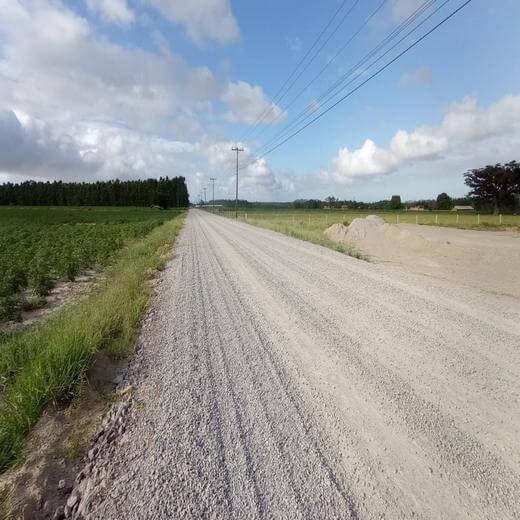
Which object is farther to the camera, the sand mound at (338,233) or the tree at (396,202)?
the tree at (396,202)

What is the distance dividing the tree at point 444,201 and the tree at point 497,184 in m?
35.9

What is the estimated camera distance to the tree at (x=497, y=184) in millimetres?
58875

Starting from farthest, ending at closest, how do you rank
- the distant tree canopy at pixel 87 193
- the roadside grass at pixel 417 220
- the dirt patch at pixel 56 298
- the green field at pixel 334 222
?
the distant tree canopy at pixel 87 193, the roadside grass at pixel 417 220, the green field at pixel 334 222, the dirt patch at pixel 56 298

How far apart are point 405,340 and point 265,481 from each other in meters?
3.42

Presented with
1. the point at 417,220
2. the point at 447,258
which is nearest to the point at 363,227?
the point at 447,258

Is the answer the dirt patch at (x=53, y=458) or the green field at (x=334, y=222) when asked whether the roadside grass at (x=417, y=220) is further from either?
the dirt patch at (x=53, y=458)

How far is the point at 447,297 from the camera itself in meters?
7.43

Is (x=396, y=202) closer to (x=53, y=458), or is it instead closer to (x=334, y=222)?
(x=334, y=222)

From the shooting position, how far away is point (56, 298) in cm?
973

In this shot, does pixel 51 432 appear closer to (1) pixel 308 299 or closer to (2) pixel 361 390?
(2) pixel 361 390

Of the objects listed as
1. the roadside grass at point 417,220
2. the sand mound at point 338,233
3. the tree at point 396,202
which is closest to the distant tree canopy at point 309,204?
the tree at point 396,202

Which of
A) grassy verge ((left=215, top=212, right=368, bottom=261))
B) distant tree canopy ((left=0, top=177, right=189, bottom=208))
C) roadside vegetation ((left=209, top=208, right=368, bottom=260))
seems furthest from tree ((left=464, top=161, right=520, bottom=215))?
distant tree canopy ((left=0, top=177, right=189, bottom=208))

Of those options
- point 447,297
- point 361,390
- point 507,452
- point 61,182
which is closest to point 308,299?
point 447,297

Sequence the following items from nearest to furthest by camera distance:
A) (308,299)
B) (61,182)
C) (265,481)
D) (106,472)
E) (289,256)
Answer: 1. (265,481)
2. (106,472)
3. (308,299)
4. (289,256)
5. (61,182)
